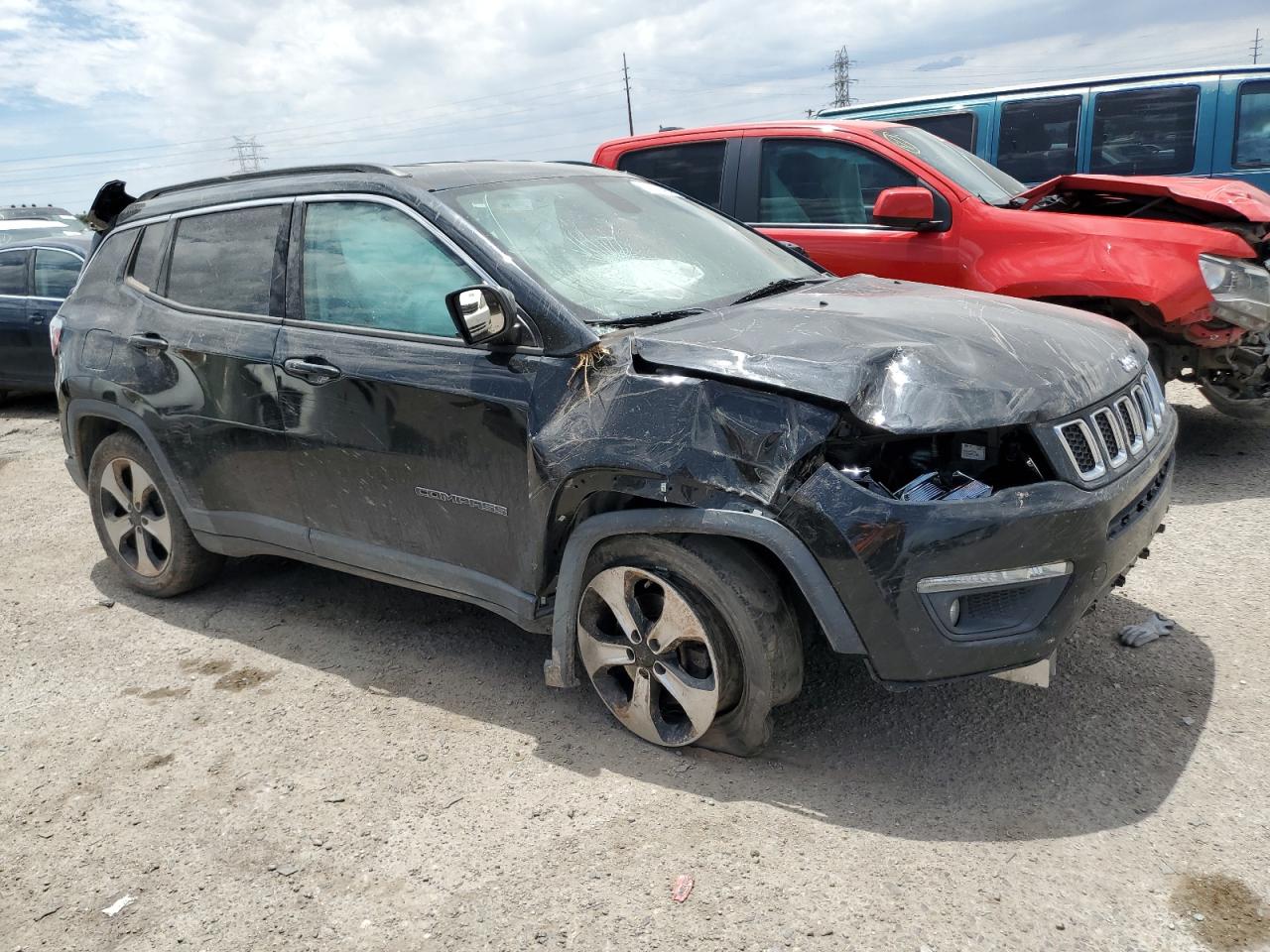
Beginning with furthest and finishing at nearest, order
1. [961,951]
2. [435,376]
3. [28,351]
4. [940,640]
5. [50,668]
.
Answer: [28,351] → [50,668] → [435,376] → [940,640] → [961,951]

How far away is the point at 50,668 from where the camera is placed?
14.1 ft

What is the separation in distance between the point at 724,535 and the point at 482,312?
3.30 feet

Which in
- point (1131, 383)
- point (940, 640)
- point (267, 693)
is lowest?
point (267, 693)

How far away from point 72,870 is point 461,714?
3.99 feet

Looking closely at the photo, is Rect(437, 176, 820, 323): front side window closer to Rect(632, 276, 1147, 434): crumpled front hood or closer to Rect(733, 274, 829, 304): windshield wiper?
Rect(733, 274, 829, 304): windshield wiper

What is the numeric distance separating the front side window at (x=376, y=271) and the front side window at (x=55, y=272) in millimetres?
6644

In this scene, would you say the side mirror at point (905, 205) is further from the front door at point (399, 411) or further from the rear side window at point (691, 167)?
the front door at point (399, 411)

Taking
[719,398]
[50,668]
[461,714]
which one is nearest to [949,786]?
[719,398]

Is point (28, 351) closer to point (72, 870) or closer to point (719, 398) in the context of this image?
point (72, 870)

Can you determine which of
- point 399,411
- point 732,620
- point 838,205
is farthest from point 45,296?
point 732,620

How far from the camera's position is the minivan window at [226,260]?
409cm

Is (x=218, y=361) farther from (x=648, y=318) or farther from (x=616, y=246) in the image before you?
(x=648, y=318)

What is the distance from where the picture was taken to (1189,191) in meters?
5.51

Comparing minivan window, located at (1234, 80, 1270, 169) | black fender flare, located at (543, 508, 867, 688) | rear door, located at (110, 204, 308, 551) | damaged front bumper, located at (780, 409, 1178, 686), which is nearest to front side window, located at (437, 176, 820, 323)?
black fender flare, located at (543, 508, 867, 688)
